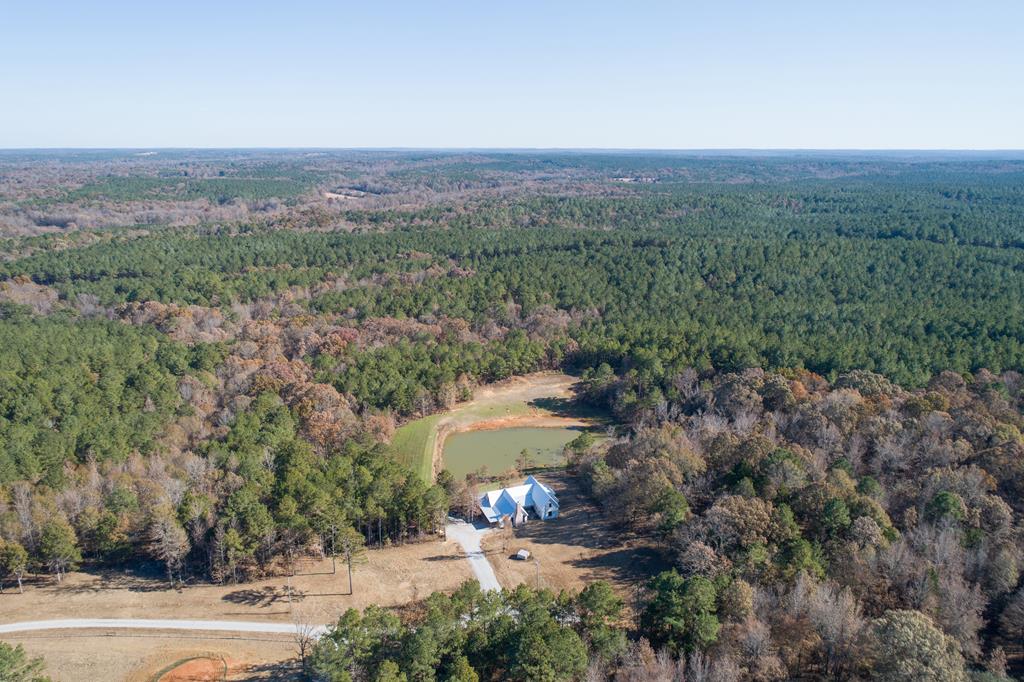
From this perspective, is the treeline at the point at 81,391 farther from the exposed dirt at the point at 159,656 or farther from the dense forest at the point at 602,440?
the exposed dirt at the point at 159,656

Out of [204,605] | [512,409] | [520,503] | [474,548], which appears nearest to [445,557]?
[474,548]

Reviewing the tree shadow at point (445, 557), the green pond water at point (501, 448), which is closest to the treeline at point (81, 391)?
the green pond water at point (501, 448)

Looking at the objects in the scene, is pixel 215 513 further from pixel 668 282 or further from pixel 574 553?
pixel 668 282

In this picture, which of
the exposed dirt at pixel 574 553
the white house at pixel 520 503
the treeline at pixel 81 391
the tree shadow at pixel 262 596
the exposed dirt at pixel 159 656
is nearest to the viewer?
the exposed dirt at pixel 159 656

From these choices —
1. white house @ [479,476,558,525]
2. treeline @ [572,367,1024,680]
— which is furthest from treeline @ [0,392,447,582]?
treeline @ [572,367,1024,680]

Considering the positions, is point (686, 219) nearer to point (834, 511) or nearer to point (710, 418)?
point (710, 418)

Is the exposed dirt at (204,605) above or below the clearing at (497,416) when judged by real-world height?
above

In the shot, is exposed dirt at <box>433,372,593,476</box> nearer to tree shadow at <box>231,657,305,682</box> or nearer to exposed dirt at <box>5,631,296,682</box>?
exposed dirt at <box>5,631,296,682</box>
